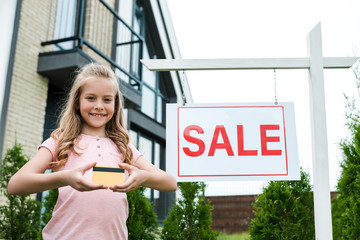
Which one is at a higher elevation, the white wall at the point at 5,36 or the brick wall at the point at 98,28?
the brick wall at the point at 98,28

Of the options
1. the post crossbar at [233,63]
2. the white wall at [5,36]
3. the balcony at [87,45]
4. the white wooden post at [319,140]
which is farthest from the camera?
the balcony at [87,45]

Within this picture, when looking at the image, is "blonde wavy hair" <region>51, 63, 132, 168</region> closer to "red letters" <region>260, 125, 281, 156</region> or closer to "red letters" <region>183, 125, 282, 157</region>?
"red letters" <region>183, 125, 282, 157</region>

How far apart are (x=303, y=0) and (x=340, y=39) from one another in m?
2.03

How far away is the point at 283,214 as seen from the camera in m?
4.19

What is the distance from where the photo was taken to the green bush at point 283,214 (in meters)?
4.07

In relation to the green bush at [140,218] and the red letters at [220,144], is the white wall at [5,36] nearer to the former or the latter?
the green bush at [140,218]

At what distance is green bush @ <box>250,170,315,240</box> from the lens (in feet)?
13.3

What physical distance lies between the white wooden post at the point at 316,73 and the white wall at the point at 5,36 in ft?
12.1

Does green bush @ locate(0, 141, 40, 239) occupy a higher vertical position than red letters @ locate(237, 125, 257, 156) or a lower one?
lower

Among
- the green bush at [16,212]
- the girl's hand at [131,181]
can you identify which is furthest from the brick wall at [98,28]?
the girl's hand at [131,181]

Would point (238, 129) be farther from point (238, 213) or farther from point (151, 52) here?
point (151, 52)

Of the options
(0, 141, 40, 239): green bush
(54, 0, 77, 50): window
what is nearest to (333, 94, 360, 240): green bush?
(0, 141, 40, 239): green bush

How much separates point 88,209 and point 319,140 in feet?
6.39

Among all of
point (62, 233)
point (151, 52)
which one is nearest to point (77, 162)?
→ point (62, 233)
